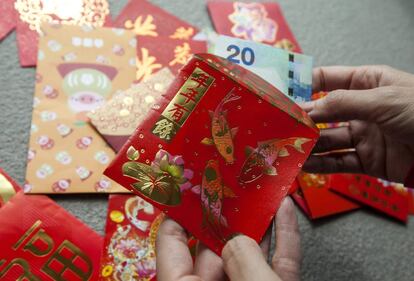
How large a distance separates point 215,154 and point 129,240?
211 mm

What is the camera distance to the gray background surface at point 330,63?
0.61 meters

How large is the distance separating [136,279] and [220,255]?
168 mm

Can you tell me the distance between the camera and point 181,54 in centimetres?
73

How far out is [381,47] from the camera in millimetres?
904

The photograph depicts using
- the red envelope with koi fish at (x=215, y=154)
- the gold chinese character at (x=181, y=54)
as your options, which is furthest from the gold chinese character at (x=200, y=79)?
the gold chinese character at (x=181, y=54)

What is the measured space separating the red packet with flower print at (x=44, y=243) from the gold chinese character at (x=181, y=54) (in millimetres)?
310

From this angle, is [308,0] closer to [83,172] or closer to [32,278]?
[83,172]

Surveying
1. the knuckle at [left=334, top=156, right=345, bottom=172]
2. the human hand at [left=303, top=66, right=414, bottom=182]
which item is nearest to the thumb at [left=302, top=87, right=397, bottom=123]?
the human hand at [left=303, top=66, right=414, bottom=182]

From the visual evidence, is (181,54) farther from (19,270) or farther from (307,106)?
(19,270)

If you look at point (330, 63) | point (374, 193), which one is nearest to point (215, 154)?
point (374, 193)

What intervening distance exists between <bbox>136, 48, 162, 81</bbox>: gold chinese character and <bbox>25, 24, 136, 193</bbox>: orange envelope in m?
0.01

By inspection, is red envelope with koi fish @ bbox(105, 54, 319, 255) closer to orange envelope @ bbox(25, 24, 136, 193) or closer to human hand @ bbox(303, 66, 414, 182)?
human hand @ bbox(303, 66, 414, 182)

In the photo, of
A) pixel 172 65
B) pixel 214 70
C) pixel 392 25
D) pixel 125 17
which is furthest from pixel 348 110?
pixel 392 25

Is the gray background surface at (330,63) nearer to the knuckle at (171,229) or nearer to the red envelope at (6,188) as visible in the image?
the red envelope at (6,188)
